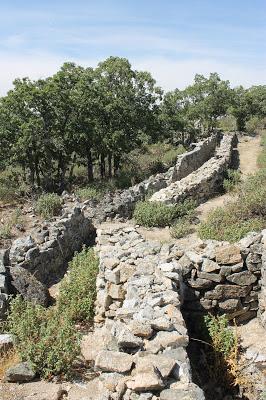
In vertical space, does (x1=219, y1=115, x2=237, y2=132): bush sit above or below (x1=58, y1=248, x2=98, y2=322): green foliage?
above

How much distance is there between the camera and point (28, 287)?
8680mm

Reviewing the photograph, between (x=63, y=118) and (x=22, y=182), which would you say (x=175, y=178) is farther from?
(x=22, y=182)

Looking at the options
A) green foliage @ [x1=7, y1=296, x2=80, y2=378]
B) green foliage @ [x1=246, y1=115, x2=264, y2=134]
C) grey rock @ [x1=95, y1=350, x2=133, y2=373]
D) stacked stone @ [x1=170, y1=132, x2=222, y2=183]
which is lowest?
green foliage @ [x1=7, y1=296, x2=80, y2=378]

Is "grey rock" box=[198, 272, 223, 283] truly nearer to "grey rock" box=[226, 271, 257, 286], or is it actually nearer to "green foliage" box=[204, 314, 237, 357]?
"grey rock" box=[226, 271, 257, 286]

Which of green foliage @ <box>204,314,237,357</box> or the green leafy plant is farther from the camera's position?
the green leafy plant

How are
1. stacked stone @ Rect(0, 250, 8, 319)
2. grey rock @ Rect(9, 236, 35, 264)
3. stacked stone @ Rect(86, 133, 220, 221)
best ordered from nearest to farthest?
stacked stone @ Rect(0, 250, 8, 319) < grey rock @ Rect(9, 236, 35, 264) < stacked stone @ Rect(86, 133, 220, 221)

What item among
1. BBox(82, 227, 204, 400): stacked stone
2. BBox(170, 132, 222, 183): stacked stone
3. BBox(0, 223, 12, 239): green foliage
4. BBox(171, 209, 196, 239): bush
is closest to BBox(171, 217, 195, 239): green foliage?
BBox(171, 209, 196, 239): bush

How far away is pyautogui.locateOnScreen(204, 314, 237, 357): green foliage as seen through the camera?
6.44 metres

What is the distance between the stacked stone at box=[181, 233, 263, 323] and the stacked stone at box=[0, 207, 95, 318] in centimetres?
280

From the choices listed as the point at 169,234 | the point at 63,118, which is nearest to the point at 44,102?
the point at 63,118

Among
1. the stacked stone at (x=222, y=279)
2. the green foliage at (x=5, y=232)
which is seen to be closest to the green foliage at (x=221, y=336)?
the stacked stone at (x=222, y=279)

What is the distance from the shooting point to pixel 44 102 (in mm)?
18203

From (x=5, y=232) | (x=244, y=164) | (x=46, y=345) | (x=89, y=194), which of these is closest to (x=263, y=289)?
(x=46, y=345)

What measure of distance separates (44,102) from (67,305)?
40.4 feet
